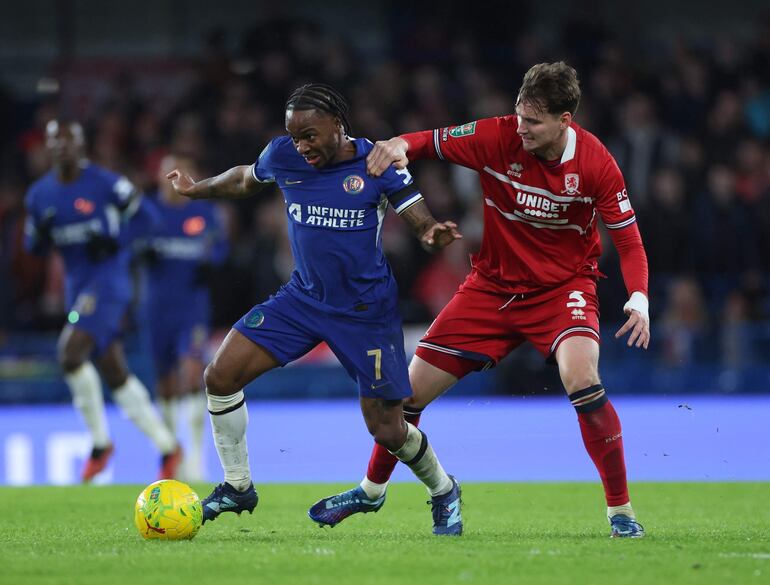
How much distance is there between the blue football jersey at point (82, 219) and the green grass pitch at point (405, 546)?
2.45 meters

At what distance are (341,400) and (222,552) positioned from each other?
24.3 feet

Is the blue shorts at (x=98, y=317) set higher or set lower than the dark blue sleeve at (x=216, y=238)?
lower

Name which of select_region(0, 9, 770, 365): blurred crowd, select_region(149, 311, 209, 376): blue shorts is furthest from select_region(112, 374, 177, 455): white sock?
select_region(0, 9, 770, 365): blurred crowd

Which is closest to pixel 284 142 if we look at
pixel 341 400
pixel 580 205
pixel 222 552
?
pixel 580 205

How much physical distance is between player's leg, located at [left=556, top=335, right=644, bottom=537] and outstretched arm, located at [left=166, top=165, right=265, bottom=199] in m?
1.78

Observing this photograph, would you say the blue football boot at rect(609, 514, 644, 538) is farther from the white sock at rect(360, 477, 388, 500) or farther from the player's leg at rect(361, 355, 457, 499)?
the white sock at rect(360, 477, 388, 500)

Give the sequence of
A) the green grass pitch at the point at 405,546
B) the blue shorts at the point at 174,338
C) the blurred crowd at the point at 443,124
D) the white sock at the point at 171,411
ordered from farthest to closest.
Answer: the blurred crowd at the point at 443,124 → the white sock at the point at 171,411 → the blue shorts at the point at 174,338 → the green grass pitch at the point at 405,546

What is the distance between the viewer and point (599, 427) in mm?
6457

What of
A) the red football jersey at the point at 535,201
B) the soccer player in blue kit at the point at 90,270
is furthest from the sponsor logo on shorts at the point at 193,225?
the red football jersey at the point at 535,201

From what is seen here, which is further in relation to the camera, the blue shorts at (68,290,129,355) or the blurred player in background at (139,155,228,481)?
the blurred player in background at (139,155,228,481)

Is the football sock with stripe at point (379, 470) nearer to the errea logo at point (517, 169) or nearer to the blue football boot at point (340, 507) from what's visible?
the blue football boot at point (340, 507)

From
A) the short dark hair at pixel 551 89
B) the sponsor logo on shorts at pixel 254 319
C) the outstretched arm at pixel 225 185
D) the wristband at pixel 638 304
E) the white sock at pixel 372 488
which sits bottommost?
the white sock at pixel 372 488

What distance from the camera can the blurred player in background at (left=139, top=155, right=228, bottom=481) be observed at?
1217 cm

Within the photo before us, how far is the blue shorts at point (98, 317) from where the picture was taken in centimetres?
1079
